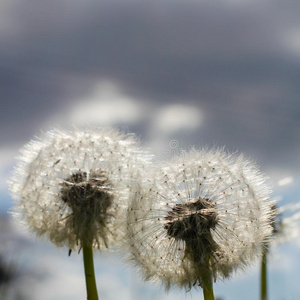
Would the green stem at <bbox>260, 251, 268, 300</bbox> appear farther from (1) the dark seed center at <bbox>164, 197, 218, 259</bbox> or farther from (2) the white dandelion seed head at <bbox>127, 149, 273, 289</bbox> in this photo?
(1) the dark seed center at <bbox>164, 197, 218, 259</bbox>

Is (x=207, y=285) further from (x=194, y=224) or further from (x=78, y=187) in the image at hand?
(x=78, y=187)

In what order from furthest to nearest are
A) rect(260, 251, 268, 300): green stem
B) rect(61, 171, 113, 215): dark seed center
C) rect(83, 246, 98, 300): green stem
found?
1. rect(260, 251, 268, 300): green stem
2. rect(61, 171, 113, 215): dark seed center
3. rect(83, 246, 98, 300): green stem

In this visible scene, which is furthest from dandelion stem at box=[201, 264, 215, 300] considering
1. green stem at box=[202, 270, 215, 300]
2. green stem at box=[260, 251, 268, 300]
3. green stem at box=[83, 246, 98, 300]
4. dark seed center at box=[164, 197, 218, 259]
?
green stem at box=[260, 251, 268, 300]

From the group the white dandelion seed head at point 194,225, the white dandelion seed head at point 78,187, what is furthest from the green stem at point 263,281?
the white dandelion seed head at point 78,187

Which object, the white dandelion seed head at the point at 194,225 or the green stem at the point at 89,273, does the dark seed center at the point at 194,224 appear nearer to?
the white dandelion seed head at the point at 194,225

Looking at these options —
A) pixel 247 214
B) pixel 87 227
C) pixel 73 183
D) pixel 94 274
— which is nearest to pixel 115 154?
Answer: pixel 73 183

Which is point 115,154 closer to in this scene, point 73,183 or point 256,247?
point 73,183

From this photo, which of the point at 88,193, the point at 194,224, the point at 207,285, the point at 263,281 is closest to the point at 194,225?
the point at 194,224
